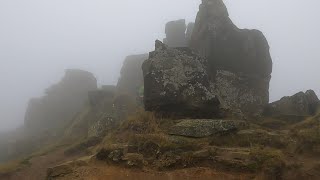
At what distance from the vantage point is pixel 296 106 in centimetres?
2545

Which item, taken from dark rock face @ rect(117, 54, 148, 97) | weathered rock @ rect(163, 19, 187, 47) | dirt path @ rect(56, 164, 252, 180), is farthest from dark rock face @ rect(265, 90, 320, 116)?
dark rock face @ rect(117, 54, 148, 97)

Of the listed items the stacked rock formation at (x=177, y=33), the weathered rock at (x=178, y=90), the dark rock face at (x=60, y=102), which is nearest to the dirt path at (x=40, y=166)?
the weathered rock at (x=178, y=90)

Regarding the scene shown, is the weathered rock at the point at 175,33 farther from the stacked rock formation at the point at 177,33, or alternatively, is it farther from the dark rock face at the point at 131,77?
the dark rock face at the point at 131,77

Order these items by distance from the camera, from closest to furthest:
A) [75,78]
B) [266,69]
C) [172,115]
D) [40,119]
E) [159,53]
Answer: [172,115] < [159,53] < [266,69] < [40,119] < [75,78]

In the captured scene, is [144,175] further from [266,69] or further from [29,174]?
[266,69]

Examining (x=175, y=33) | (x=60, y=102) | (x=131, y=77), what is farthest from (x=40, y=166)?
(x=60, y=102)

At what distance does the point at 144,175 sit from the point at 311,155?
7.88 meters

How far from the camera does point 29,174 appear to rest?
22.8 metres

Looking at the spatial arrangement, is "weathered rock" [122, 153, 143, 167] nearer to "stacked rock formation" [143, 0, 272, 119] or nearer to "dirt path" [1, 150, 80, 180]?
"stacked rock formation" [143, 0, 272, 119]

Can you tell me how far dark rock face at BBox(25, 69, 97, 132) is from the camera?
54.2 metres

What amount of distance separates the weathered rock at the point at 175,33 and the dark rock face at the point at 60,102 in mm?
16388

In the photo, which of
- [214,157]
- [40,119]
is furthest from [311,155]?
[40,119]

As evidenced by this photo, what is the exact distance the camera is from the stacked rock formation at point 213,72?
21125 millimetres

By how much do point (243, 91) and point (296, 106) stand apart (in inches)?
164
